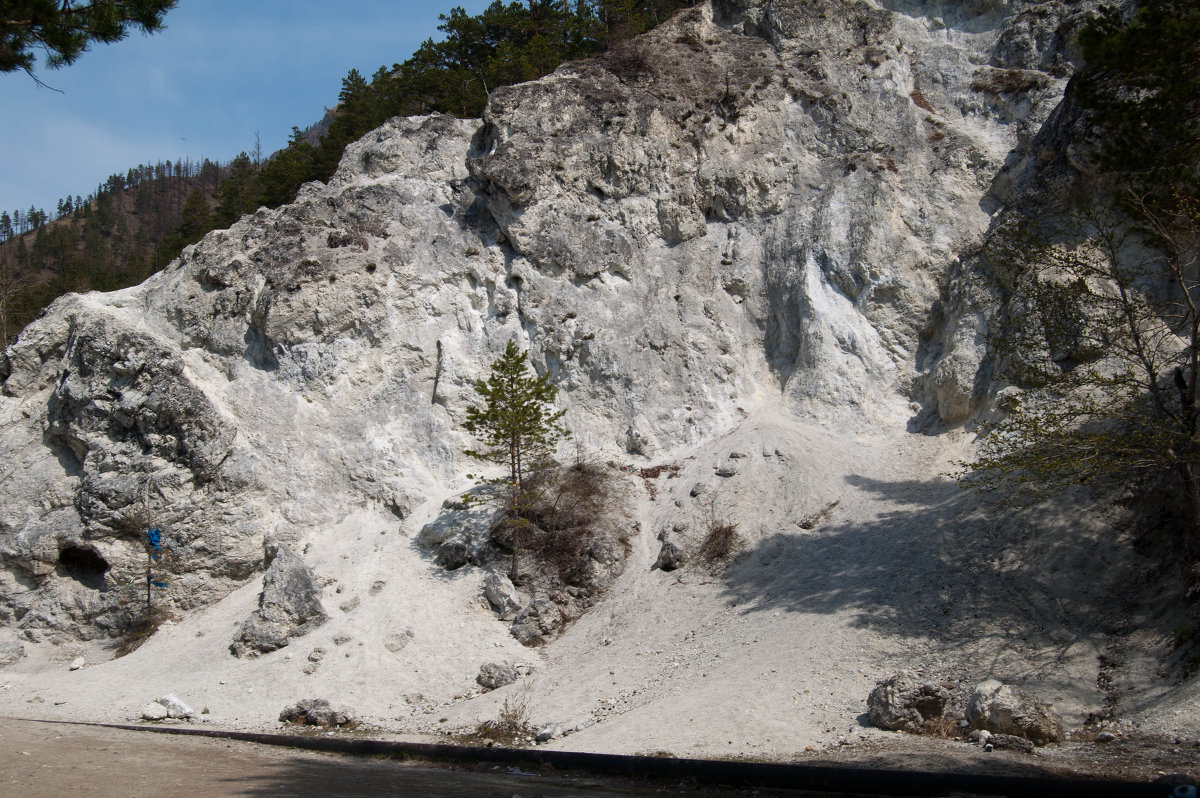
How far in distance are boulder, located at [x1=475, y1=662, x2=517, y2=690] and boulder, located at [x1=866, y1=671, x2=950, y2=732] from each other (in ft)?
25.4

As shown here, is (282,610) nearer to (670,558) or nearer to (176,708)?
(176,708)

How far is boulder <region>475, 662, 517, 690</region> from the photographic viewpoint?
16.0 meters

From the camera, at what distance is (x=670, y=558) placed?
61.7 feet

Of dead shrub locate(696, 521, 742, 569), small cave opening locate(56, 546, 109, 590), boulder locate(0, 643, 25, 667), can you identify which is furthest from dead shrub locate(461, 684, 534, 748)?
boulder locate(0, 643, 25, 667)

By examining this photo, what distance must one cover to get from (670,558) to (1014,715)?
30.6 ft

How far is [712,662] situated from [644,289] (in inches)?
547

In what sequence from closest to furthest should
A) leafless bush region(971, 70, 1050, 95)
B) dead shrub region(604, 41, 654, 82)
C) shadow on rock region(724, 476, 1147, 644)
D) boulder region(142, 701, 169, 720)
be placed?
shadow on rock region(724, 476, 1147, 644), boulder region(142, 701, 169, 720), leafless bush region(971, 70, 1050, 95), dead shrub region(604, 41, 654, 82)

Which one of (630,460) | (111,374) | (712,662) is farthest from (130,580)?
(712,662)

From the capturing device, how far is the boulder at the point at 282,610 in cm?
1759

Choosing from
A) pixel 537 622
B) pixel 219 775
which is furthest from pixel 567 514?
pixel 219 775

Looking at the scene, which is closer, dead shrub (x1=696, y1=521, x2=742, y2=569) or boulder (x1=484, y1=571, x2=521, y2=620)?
boulder (x1=484, y1=571, x2=521, y2=620)

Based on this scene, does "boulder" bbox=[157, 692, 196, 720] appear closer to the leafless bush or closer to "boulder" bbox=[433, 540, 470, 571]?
"boulder" bbox=[433, 540, 470, 571]

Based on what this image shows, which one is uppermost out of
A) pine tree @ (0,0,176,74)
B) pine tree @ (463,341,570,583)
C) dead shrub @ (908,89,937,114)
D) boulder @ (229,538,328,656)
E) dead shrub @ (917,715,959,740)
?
dead shrub @ (908,89,937,114)

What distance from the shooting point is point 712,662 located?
14.8 metres
